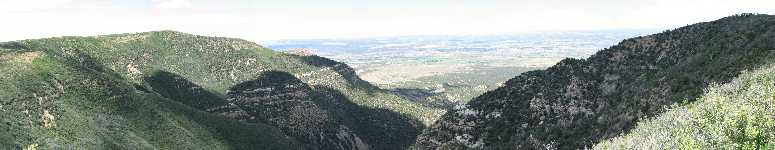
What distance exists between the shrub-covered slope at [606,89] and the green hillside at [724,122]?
9.09 metres

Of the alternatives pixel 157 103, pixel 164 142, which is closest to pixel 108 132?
pixel 164 142

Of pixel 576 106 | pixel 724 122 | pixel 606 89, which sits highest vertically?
pixel 724 122

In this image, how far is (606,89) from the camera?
86.7m

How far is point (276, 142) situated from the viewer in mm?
198250

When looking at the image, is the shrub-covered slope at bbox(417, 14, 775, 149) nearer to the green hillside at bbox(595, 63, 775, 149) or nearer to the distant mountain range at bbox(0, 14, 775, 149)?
the distant mountain range at bbox(0, 14, 775, 149)

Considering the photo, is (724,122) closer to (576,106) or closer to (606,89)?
(576,106)

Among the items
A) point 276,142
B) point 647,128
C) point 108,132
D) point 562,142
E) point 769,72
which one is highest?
point 769,72

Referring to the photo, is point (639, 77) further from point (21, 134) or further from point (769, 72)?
point (21, 134)

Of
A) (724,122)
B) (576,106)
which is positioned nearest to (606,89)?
(576,106)

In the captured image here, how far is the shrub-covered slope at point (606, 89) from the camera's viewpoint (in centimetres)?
6981

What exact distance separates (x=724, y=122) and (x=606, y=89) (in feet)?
156

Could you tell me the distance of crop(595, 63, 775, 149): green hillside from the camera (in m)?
36.3

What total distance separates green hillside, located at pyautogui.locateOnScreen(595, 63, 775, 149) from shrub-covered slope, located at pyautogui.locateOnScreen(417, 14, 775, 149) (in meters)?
9.09

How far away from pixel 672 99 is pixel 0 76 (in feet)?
527
